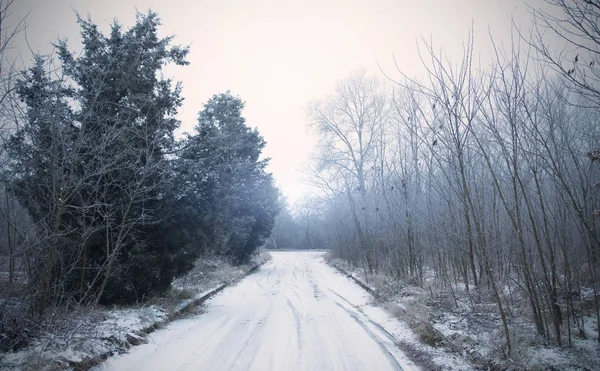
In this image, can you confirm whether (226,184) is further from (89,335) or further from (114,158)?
(89,335)

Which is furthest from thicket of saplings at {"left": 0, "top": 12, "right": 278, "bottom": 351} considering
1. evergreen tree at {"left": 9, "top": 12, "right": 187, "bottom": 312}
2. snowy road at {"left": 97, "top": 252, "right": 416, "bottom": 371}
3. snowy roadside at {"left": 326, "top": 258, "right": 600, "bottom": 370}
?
snowy roadside at {"left": 326, "top": 258, "right": 600, "bottom": 370}

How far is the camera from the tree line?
483 cm

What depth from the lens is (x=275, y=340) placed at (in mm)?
5113

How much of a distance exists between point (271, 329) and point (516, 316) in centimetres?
429

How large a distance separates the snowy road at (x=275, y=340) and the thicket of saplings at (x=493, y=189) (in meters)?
1.86

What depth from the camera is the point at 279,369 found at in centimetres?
390

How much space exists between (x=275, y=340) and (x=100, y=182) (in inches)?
199

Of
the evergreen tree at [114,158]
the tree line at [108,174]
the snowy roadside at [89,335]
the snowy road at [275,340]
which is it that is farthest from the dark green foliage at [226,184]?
the snowy road at [275,340]

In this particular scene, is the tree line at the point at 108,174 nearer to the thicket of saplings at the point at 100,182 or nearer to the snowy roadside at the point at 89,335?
the thicket of saplings at the point at 100,182

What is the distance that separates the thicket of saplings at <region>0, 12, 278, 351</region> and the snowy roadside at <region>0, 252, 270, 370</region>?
24 cm

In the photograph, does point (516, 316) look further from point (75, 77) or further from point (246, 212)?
point (246, 212)

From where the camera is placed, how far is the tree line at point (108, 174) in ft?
15.8

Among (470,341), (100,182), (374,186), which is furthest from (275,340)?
(374,186)

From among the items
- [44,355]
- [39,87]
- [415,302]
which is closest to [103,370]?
[44,355]
